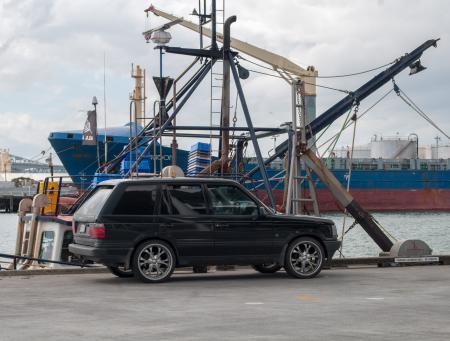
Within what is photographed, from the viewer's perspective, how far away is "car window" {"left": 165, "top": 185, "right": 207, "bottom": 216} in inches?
553

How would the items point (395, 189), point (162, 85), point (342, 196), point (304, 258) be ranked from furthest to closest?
point (395, 189) < point (342, 196) < point (162, 85) < point (304, 258)

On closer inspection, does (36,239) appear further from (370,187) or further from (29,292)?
(370,187)

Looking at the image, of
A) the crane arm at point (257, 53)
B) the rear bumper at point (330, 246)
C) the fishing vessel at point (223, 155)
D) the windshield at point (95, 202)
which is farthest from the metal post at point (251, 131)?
the crane arm at point (257, 53)

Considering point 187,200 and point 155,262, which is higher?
point 187,200

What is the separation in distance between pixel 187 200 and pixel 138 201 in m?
0.82

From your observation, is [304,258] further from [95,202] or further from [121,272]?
[95,202]

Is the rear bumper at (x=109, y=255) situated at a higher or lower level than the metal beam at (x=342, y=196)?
lower

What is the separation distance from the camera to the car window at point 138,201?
13.7m

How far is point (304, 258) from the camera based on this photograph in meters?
14.6

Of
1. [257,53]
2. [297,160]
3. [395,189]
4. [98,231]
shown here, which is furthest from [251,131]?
[395,189]

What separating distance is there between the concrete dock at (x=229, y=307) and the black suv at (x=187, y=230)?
367 mm

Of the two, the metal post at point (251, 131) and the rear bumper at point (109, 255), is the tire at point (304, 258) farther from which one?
the metal post at point (251, 131)

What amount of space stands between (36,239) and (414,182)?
227 feet

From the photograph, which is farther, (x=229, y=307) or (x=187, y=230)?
(x=187, y=230)
